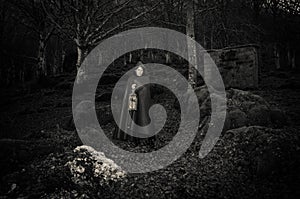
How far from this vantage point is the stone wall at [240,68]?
12.7m

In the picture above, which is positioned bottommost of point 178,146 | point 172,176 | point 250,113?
point 172,176

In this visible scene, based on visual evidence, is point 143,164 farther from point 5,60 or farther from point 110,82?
point 5,60

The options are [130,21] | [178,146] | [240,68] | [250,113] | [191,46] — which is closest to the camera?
[178,146]

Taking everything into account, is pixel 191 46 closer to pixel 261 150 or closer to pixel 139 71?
pixel 139 71

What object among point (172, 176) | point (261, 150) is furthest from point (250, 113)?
point (172, 176)

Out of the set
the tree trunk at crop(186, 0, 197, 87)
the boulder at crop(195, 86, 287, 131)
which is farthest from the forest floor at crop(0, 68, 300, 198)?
the tree trunk at crop(186, 0, 197, 87)

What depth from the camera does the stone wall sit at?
41.8ft

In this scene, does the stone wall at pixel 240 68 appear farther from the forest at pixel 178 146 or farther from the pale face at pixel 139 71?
the pale face at pixel 139 71

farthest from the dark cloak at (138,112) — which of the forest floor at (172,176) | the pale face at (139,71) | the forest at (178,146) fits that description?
the forest floor at (172,176)

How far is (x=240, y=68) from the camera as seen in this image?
42.3 ft

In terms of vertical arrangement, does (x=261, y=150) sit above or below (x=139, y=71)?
below

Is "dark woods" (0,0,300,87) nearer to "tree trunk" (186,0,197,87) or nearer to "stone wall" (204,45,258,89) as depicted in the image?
"tree trunk" (186,0,197,87)

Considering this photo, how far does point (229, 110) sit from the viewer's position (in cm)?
767

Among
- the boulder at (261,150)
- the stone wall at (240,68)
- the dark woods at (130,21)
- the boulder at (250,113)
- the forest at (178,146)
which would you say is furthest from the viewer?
the stone wall at (240,68)
